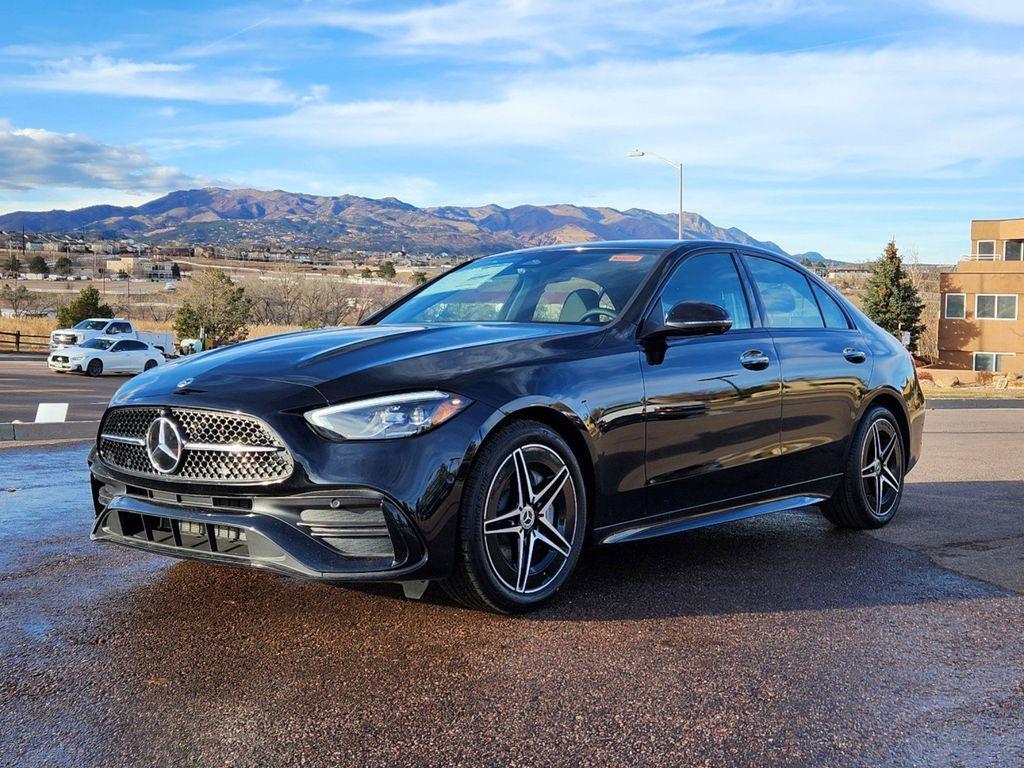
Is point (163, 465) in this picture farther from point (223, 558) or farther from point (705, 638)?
point (705, 638)

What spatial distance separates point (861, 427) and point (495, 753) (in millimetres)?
4032

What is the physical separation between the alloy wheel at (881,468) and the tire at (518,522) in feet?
8.36

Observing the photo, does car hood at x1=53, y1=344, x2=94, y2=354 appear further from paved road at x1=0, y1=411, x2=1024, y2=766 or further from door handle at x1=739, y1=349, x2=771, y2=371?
door handle at x1=739, y1=349, x2=771, y2=371

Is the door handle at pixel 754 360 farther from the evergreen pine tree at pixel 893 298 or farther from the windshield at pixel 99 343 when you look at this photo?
the evergreen pine tree at pixel 893 298

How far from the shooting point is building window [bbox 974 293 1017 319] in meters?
59.4

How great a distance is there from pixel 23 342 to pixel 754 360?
5303 centimetres

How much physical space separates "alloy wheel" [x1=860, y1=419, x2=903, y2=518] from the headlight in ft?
10.9

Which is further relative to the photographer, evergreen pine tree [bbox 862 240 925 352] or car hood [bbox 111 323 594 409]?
evergreen pine tree [bbox 862 240 925 352]

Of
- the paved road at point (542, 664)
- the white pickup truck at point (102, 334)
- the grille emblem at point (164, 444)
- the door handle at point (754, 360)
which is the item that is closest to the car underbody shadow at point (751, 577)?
the paved road at point (542, 664)

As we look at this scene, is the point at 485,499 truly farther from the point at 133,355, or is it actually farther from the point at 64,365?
the point at 133,355

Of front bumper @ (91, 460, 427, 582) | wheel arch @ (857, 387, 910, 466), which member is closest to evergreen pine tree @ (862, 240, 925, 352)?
wheel arch @ (857, 387, 910, 466)

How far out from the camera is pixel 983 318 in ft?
196

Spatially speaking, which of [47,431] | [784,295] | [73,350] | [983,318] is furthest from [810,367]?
[983,318]

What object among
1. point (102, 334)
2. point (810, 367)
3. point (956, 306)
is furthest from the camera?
point (956, 306)
